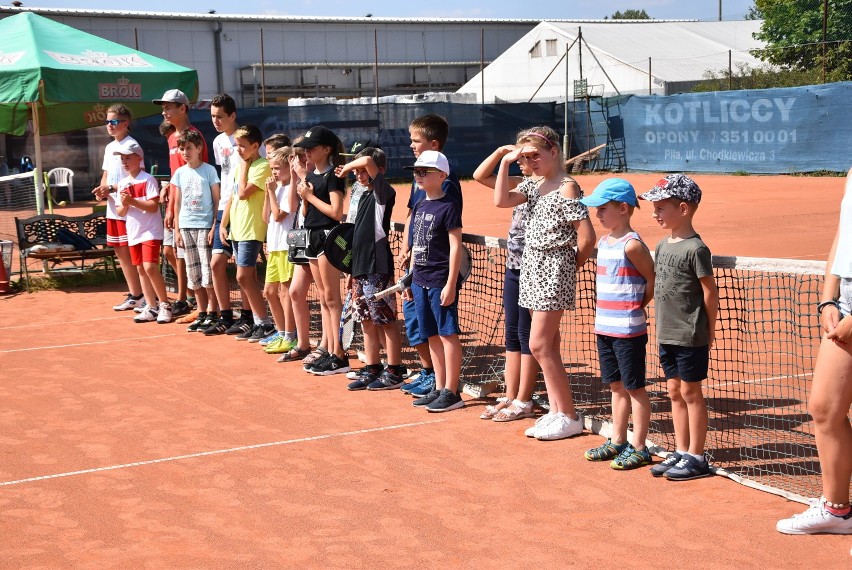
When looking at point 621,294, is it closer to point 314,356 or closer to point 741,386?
point 741,386

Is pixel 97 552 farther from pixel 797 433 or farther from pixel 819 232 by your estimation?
pixel 819 232

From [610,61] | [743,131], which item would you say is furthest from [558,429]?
[610,61]

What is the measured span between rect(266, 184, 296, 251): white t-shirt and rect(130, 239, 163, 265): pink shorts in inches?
88.5

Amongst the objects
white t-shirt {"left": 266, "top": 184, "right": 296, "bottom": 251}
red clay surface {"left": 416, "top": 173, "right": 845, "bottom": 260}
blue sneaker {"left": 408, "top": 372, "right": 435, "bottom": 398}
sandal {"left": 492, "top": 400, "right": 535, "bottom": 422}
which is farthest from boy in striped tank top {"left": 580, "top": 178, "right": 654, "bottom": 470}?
red clay surface {"left": 416, "top": 173, "right": 845, "bottom": 260}

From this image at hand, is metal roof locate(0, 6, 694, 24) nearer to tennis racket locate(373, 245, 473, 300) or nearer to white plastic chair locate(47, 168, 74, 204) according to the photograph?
white plastic chair locate(47, 168, 74, 204)

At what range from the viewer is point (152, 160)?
85.6ft

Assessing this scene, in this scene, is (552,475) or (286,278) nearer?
(552,475)

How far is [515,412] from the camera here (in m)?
6.67

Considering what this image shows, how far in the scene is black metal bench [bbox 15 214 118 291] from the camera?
Answer: 12.9 metres

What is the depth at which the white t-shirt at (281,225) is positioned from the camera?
28.5 feet

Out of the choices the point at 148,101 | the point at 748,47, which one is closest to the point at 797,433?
the point at 148,101

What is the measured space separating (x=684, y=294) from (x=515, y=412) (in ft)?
5.96

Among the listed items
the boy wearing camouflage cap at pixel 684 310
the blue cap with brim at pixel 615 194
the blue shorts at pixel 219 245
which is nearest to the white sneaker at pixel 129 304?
the blue shorts at pixel 219 245

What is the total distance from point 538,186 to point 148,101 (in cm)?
852
